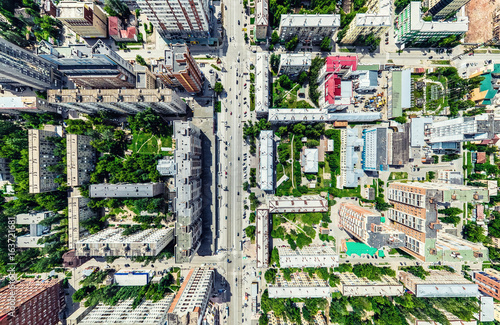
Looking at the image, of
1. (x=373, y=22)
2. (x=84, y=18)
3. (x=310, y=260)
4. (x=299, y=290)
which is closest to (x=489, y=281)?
(x=310, y=260)

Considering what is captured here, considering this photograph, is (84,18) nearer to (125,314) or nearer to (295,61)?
(295,61)

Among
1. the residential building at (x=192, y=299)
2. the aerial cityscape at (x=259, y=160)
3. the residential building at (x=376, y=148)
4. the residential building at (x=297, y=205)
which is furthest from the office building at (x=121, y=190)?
the residential building at (x=376, y=148)

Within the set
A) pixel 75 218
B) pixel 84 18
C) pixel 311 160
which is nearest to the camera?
pixel 84 18

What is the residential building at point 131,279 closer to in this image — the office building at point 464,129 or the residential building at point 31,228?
the residential building at point 31,228

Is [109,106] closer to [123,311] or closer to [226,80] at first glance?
[226,80]

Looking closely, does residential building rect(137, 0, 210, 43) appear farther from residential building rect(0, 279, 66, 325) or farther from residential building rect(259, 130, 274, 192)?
residential building rect(0, 279, 66, 325)
